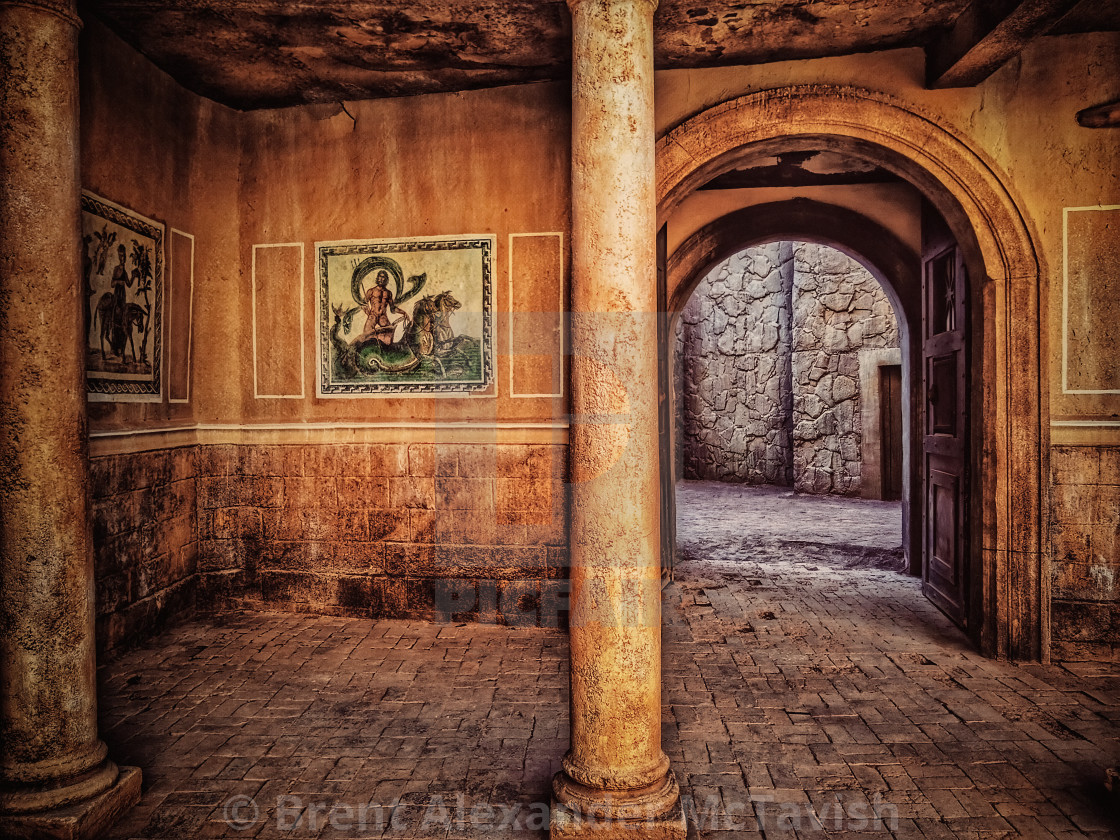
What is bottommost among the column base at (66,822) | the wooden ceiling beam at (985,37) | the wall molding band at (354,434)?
the column base at (66,822)

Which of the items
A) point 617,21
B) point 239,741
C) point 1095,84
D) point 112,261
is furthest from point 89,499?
point 1095,84

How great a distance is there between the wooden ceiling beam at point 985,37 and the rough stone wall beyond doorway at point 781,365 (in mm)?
8270

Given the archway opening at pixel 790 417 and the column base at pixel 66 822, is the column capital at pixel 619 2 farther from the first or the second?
the archway opening at pixel 790 417

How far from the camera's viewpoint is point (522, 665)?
4543mm

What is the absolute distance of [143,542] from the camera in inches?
200

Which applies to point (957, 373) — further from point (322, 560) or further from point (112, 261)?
point (112, 261)

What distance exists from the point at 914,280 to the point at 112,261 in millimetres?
7000

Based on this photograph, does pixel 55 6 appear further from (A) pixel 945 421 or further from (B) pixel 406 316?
(A) pixel 945 421

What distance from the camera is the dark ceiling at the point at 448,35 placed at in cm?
419

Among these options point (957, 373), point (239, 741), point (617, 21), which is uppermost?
point (617, 21)

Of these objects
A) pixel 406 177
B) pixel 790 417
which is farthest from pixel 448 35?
pixel 790 417

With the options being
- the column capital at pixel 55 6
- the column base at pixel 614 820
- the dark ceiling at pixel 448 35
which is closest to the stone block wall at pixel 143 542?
the column capital at pixel 55 6

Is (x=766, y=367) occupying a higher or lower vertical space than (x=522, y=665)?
higher

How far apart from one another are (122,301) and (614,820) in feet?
15.2
